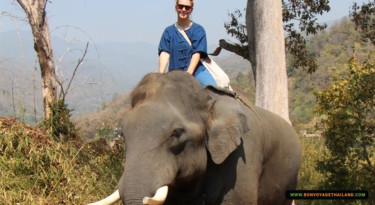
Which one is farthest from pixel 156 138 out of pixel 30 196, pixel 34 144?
pixel 34 144

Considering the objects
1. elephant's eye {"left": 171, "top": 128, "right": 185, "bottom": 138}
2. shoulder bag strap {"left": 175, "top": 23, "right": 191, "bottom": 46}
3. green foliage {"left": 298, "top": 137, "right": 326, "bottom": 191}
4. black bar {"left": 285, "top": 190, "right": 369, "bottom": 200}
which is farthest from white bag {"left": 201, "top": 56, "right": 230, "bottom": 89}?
green foliage {"left": 298, "top": 137, "right": 326, "bottom": 191}

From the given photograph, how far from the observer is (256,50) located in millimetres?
9148

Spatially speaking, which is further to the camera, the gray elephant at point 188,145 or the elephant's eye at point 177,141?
the elephant's eye at point 177,141

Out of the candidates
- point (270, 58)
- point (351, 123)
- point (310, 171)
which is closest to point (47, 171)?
point (270, 58)

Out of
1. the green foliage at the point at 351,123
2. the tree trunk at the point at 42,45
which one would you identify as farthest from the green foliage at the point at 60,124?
the green foliage at the point at 351,123

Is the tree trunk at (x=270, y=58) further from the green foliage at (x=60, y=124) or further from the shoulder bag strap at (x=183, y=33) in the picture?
the shoulder bag strap at (x=183, y=33)

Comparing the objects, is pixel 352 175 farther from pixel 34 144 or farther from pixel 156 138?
pixel 156 138

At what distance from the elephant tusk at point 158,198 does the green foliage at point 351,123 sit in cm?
754

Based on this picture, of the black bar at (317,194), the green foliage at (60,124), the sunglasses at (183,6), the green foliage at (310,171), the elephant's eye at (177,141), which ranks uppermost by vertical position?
the sunglasses at (183,6)

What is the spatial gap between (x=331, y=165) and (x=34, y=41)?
21.5 feet

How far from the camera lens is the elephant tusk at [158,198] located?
3.32 meters

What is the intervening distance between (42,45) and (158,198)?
858cm

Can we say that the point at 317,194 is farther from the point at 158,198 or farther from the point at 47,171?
the point at 158,198

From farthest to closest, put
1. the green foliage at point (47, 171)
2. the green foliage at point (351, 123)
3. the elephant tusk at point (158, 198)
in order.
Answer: the green foliage at point (351, 123) < the green foliage at point (47, 171) < the elephant tusk at point (158, 198)
